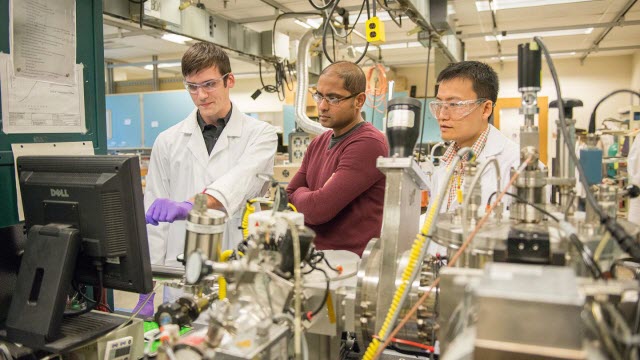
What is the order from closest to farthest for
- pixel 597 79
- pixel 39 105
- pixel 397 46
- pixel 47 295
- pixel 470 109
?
1. pixel 47 295
2. pixel 39 105
3. pixel 470 109
4. pixel 397 46
5. pixel 597 79

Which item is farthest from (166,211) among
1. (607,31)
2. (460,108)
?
(607,31)

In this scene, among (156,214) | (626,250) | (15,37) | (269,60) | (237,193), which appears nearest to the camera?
(626,250)

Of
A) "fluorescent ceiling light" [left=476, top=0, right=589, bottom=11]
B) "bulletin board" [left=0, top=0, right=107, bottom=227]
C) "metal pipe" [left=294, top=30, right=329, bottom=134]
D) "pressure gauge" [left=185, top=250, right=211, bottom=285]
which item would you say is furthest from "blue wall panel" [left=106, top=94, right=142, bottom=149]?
"pressure gauge" [left=185, top=250, right=211, bottom=285]

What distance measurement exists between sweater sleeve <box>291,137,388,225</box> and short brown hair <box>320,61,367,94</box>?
287mm

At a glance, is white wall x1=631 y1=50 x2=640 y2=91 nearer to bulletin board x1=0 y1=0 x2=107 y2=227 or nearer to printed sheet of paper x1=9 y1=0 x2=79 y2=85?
bulletin board x1=0 y1=0 x2=107 y2=227

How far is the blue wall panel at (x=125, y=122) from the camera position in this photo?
A: 229 inches

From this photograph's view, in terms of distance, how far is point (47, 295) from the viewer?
98 centimetres

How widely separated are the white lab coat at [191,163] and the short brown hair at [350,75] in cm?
34

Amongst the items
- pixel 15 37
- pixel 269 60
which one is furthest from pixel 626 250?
pixel 269 60

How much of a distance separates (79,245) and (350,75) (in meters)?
1.13

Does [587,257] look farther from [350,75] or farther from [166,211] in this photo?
[350,75]

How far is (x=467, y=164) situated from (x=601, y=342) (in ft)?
1.30

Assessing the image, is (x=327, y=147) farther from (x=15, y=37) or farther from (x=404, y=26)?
(x=404, y=26)

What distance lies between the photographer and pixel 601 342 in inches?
21.9
